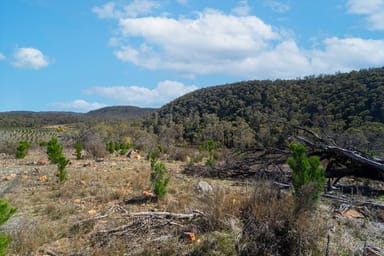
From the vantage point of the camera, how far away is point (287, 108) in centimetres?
3481

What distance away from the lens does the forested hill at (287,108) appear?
83.9 ft

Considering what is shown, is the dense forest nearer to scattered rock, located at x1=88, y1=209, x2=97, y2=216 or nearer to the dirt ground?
the dirt ground

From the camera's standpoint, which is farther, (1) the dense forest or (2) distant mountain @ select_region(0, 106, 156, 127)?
(2) distant mountain @ select_region(0, 106, 156, 127)

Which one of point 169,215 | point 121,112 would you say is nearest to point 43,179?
point 169,215

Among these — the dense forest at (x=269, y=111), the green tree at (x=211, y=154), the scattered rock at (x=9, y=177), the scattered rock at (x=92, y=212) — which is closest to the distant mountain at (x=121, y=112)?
the dense forest at (x=269, y=111)

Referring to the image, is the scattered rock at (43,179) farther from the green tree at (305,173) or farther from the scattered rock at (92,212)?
the green tree at (305,173)

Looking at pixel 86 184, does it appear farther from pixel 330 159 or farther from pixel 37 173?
pixel 330 159

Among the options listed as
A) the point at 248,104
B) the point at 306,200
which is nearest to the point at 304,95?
the point at 248,104

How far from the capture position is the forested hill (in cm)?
2558

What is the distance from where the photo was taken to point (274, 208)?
14.5 feet

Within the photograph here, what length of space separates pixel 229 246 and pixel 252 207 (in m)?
0.70

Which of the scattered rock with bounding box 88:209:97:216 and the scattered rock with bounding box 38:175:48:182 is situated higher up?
the scattered rock with bounding box 38:175:48:182

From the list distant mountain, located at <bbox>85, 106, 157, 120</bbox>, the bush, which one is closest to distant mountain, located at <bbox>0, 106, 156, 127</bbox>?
distant mountain, located at <bbox>85, 106, 157, 120</bbox>

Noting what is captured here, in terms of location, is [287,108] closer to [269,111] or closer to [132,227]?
[269,111]
